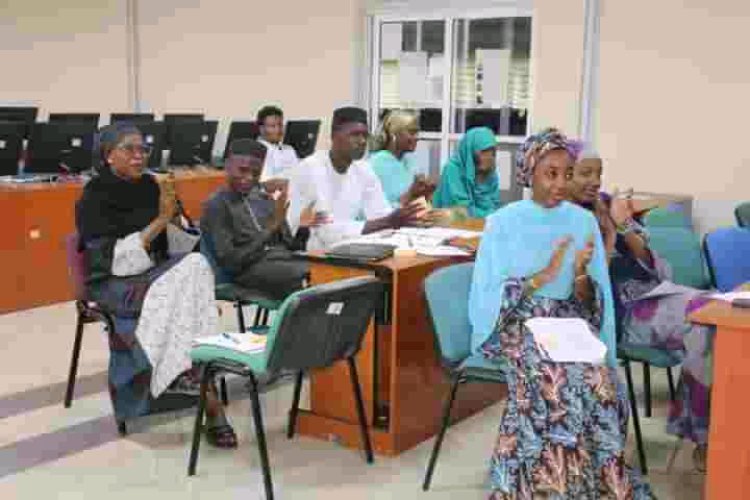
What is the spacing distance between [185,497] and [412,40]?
5646 millimetres

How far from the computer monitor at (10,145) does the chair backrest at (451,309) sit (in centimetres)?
358

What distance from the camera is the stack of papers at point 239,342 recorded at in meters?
3.02

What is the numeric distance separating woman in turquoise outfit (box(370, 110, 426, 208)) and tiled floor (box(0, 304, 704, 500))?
138 centimetres

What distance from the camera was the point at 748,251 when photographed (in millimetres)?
3879

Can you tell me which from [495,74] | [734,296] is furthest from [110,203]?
[495,74]

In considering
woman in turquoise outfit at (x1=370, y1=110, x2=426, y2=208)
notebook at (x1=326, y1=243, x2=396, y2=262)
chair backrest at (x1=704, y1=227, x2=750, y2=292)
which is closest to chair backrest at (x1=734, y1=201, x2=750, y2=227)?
chair backrest at (x1=704, y1=227, x2=750, y2=292)

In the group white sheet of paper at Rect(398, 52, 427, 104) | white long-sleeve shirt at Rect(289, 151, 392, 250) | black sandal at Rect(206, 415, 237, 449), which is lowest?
black sandal at Rect(206, 415, 237, 449)

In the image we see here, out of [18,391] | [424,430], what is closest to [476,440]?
[424,430]

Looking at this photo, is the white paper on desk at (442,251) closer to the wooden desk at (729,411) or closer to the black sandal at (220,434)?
the black sandal at (220,434)

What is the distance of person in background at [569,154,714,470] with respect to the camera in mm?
3094

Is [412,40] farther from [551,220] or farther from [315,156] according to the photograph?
[551,220]

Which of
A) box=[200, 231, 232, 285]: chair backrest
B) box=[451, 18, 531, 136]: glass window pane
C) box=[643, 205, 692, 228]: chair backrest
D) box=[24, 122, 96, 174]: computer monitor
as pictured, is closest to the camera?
box=[200, 231, 232, 285]: chair backrest

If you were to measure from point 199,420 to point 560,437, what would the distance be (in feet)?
4.06

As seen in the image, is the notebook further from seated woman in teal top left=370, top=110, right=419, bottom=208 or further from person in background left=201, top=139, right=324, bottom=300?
seated woman in teal top left=370, top=110, right=419, bottom=208
